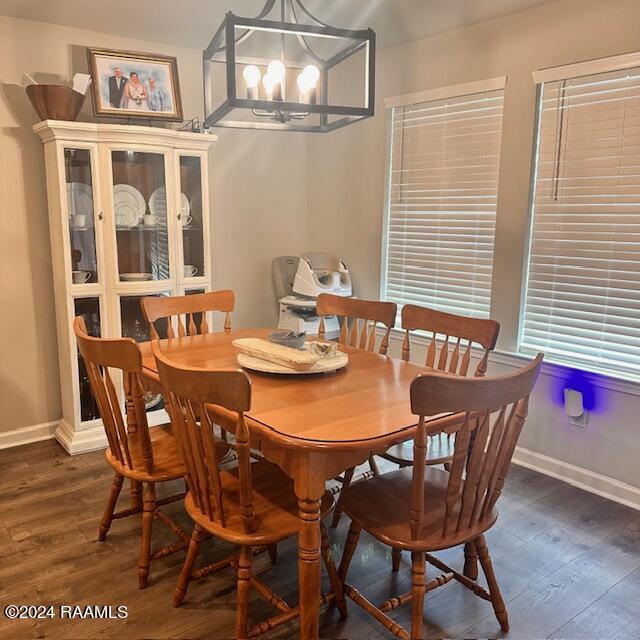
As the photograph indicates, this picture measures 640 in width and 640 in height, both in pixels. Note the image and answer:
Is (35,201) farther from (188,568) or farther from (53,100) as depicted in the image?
(188,568)

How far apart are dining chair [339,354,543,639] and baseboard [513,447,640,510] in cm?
123

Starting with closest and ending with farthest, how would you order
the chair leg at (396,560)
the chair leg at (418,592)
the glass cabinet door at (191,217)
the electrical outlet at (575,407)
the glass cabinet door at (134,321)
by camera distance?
1. the chair leg at (418,592)
2. the chair leg at (396,560)
3. the electrical outlet at (575,407)
4. the glass cabinet door at (134,321)
5. the glass cabinet door at (191,217)

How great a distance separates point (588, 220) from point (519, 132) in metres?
0.60

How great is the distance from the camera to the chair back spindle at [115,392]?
1937 mm

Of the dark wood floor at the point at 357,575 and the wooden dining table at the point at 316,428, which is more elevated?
the wooden dining table at the point at 316,428

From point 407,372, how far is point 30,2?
8.84 feet

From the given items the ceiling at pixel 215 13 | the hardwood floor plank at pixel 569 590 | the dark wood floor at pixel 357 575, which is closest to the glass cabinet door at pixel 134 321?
the dark wood floor at pixel 357 575

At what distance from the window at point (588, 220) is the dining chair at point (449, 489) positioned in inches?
54.5

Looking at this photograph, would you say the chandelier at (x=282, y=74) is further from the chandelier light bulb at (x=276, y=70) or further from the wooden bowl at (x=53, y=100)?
the wooden bowl at (x=53, y=100)

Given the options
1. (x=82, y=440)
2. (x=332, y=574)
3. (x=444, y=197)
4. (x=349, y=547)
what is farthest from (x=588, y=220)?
(x=82, y=440)

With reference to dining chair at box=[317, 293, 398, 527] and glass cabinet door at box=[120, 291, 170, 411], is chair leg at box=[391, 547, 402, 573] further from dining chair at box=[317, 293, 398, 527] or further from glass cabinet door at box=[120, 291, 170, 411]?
glass cabinet door at box=[120, 291, 170, 411]

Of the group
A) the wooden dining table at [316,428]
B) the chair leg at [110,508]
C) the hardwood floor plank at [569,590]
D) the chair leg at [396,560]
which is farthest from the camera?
the chair leg at [110,508]

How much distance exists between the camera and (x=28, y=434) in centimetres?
348

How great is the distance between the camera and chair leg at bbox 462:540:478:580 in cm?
211
